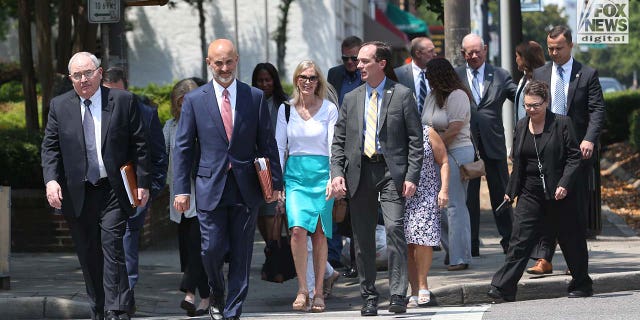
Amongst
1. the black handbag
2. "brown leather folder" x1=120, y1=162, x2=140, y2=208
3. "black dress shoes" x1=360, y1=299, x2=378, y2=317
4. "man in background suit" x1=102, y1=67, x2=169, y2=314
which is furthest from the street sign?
"black dress shoes" x1=360, y1=299, x2=378, y2=317

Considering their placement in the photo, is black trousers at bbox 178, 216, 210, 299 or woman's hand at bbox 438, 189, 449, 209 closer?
woman's hand at bbox 438, 189, 449, 209

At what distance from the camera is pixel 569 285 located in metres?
9.99

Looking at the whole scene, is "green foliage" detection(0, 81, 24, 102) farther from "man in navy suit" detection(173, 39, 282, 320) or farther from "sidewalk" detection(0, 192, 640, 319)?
"man in navy suit" detection(173, 39, 282, 320)

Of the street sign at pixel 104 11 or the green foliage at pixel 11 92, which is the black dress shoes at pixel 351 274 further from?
the green foliage at pixel 11 92

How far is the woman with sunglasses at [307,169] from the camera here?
9.88 meters

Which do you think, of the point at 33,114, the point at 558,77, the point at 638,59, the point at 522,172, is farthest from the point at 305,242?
the point at 638,59

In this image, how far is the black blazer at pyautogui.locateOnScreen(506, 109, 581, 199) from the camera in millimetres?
9742

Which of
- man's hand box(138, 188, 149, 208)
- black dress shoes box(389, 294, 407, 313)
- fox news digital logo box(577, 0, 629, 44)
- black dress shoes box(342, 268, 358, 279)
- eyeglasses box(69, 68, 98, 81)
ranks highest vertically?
fox news digital logo box(577, 0, 629, 44)

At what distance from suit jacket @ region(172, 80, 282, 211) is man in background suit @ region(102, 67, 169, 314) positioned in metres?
0.27

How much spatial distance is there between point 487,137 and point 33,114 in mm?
8297

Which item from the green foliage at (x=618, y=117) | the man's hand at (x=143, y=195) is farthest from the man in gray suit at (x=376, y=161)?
the green foliage at (x=618, y=117)

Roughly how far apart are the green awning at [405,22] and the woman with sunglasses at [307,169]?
4120 cm

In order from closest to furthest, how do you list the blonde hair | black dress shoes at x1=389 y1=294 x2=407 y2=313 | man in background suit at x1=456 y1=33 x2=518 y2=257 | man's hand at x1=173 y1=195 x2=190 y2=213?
1. man's hand at x1=173 y1=195 x2=190 y2=213
2. black dress shoes at x1=389 y1=294 x2=407 y2=313
3. the blonde hair
4. man in background suit at x1=456 y1=33 x2=518 y2=257

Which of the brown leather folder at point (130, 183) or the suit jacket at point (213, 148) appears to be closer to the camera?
the brown leather folder at point (130, 183)
